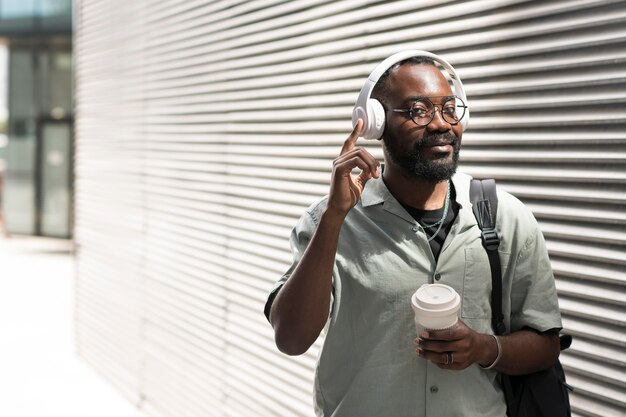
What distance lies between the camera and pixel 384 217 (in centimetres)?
231

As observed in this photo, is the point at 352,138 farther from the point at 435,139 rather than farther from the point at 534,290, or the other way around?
the point at 534,290

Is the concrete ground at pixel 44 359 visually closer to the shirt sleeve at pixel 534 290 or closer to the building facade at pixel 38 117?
the shirt sleeve at pixel 534 290

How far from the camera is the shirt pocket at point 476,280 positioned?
88.6 inches

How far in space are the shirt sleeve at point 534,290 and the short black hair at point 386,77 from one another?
→ 616mm

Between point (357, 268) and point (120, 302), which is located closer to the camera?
point (357, 268)

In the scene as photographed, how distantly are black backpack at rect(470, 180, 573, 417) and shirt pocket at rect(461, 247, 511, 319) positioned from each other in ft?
0.06

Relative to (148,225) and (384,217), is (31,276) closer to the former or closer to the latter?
(148,225)

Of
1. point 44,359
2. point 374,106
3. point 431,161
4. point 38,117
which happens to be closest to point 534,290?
point 431,161

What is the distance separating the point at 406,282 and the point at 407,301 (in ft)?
A: 0.18

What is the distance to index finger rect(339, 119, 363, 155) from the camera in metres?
2.21

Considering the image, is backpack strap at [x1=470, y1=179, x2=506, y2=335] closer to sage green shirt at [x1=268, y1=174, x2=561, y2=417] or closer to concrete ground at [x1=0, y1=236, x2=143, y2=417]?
sage green shirt at [x1=268, y1=174, x2=561, y2=417]

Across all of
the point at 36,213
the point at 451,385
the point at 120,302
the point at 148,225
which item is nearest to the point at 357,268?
the point at 451,385

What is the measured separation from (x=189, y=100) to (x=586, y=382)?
4195mm

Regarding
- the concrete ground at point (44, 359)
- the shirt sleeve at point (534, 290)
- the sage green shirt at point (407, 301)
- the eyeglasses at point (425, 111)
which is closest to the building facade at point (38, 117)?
the concrete ground at point (44, 359)
